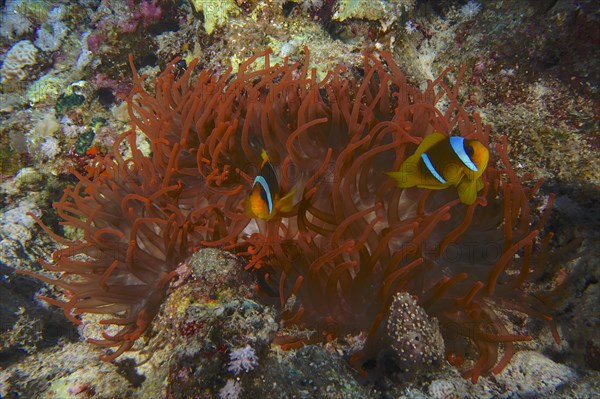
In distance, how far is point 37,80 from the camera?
6703 mm

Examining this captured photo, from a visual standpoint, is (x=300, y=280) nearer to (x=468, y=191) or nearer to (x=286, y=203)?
(x=286, y=203)

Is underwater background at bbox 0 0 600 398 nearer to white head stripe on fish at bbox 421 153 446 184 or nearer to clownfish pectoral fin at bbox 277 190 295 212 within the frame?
clownfish pectoral fin at bbox 277 190 295 212

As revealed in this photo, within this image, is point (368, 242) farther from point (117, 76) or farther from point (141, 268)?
point (117, 76)

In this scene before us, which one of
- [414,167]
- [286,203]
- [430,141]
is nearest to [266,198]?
[286,203]

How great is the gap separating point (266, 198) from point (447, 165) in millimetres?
951

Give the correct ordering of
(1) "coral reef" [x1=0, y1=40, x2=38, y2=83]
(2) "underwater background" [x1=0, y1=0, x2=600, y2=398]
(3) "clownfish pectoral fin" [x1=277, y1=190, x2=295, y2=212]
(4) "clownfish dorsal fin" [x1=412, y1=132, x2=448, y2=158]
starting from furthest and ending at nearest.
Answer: (1) "coral reef" [x1=0, y1=40, x2=38, y2=83] → (3) "clownfish pectoral fin" [x1=277, y1=190, x2=295, y2=212] → (4) "clownfish dorsal fin" [x1=412, y1=132, x2=448, y2=158] → (2) "underwater background" [x1=0, y1=0, x2=600, y2=398]

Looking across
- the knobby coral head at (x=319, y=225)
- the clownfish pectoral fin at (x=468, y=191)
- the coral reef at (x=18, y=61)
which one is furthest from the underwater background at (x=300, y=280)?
the coral reef at (x=18, y=61)

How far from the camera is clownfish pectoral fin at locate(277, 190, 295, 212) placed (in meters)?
2.15

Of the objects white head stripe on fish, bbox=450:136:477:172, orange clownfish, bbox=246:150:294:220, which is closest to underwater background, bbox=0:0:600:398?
orange clownfish, bbox=246:150:294:220

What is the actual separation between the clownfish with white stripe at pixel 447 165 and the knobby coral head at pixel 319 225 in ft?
0.47

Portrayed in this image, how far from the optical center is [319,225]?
2436mm

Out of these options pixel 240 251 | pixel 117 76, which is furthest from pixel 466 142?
pixel 117 76

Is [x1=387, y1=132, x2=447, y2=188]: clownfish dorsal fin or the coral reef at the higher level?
the coral reef

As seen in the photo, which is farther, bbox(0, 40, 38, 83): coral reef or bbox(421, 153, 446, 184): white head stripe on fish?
bbox(0, 40, 38, 83): coral reef
